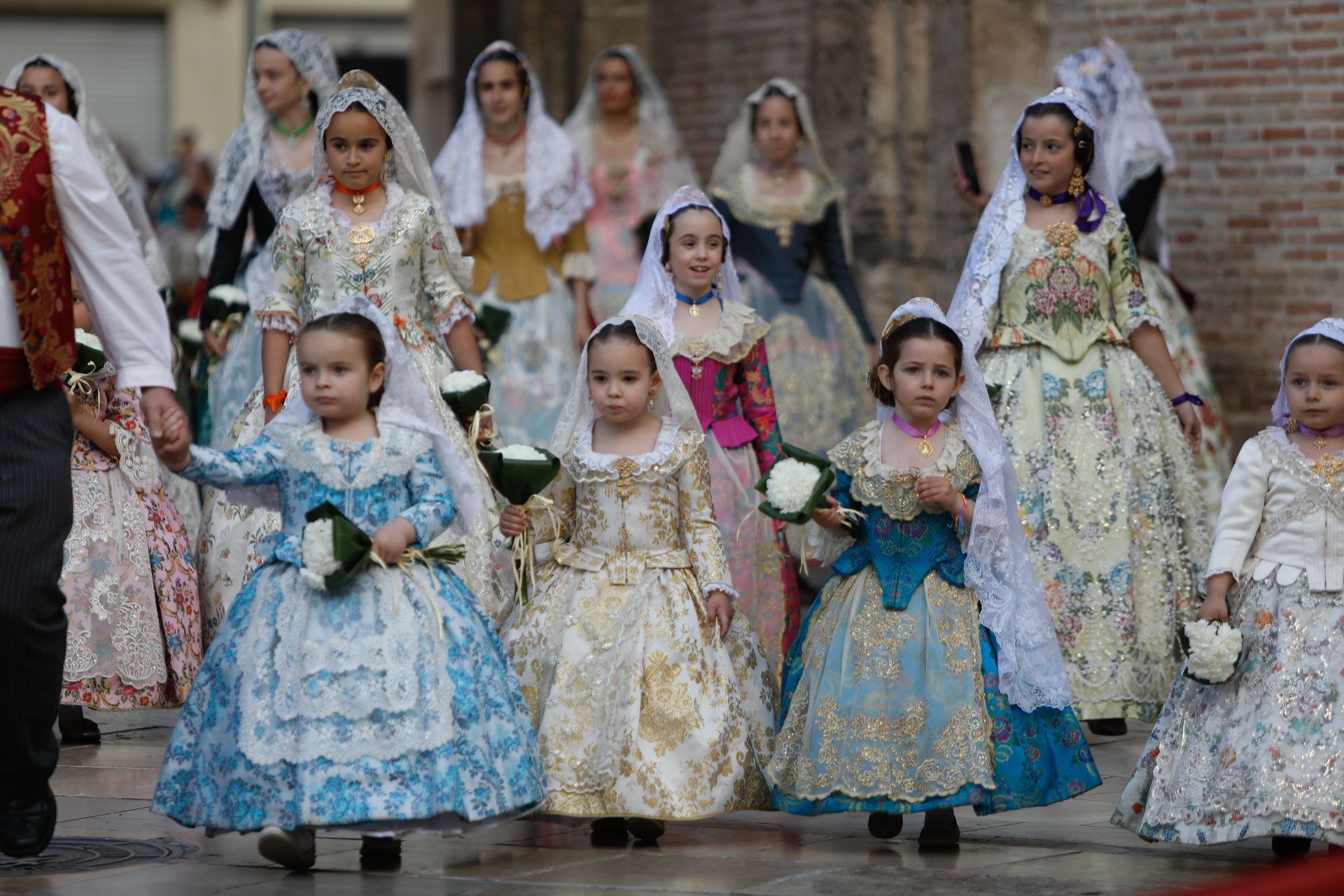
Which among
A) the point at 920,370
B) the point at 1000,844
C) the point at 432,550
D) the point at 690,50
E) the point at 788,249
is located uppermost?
the point at 690,50

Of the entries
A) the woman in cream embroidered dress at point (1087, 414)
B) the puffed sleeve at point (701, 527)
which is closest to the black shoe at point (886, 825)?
the puffed sleeve at point (701, 527)

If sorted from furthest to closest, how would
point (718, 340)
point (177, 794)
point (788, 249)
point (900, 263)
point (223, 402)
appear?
→ point (900, 263)
point (788, 249)
point (223, 402)
point (718, 340)
point (177, 794)

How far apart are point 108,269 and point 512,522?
4.62 feet

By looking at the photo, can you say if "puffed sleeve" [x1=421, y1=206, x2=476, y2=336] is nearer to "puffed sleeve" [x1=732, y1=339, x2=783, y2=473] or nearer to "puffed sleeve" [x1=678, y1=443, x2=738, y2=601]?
"puffed sleeve" [x1=732, y1=339, x2=783, y2=473]

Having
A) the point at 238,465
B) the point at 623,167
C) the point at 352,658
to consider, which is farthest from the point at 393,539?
the point at 623,167

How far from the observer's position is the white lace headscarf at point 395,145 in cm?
759

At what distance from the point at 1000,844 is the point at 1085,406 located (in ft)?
7.39

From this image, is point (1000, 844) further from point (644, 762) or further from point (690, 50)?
point (690, 50)

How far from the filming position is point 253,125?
9.32m

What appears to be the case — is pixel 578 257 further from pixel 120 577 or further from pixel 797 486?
pixel 797 486

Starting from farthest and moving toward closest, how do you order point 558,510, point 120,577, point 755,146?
point 755,146
point 120,577
point 558,510

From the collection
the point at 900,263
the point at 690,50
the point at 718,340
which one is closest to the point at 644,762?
the point at 718,340

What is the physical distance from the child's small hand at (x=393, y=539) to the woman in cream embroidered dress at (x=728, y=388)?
5.94 feet

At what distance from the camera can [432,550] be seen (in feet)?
19.3
